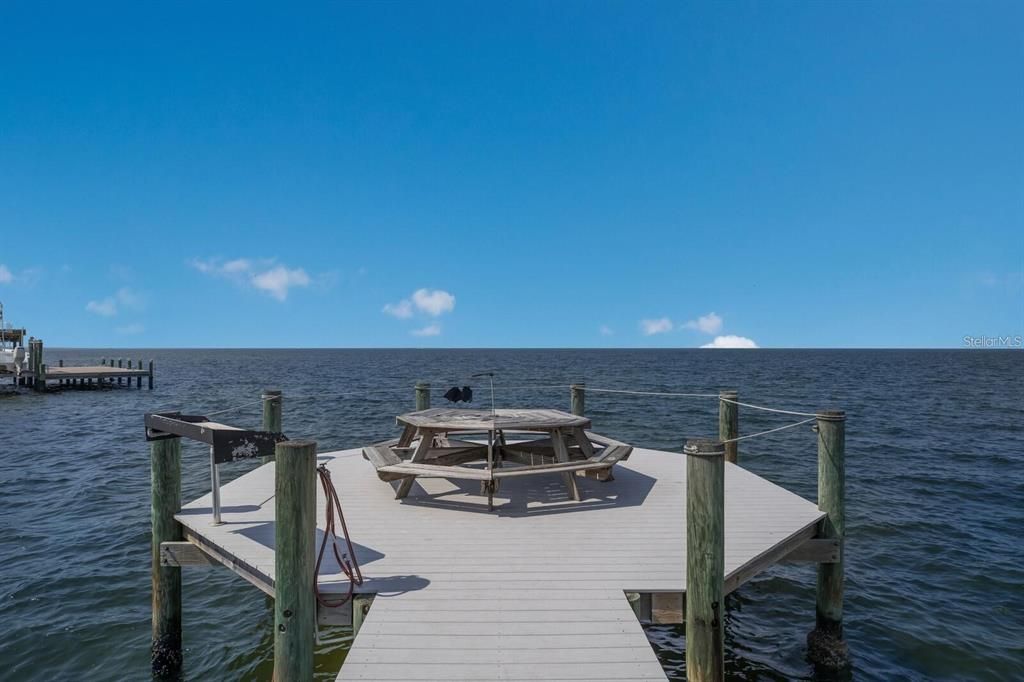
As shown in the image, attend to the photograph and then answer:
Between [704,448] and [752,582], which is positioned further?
[752,582]

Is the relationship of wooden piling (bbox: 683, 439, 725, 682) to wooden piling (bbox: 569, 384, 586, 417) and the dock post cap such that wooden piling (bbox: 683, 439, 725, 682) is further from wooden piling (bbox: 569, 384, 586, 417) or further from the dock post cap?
wooden piling (bbox: 569, 384, 586, 417)

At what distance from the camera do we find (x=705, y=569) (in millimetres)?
4496

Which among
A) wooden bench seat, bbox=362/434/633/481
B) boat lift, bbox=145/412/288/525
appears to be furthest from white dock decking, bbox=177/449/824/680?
boat lift, bbox=145/412/288/525

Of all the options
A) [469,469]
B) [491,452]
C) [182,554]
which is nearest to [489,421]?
[491,452]

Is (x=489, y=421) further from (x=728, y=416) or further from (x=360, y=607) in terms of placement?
(x=728, y=416)

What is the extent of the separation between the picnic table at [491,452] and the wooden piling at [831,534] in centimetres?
239

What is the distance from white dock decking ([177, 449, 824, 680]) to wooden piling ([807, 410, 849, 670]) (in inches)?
10.8

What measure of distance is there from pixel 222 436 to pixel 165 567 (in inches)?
87.3

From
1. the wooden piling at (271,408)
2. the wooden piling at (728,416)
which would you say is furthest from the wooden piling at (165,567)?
the wooden piling at (728,416)

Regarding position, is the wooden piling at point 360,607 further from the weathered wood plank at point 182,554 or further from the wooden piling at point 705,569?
the wooden piling at point 705,569

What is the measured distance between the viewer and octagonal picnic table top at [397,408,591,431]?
742 cm

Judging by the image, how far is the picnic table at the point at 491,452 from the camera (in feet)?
23.1

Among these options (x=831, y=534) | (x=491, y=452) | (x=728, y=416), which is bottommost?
(x=831, y=534)

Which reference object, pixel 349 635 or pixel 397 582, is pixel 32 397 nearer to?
pixel 349 635
